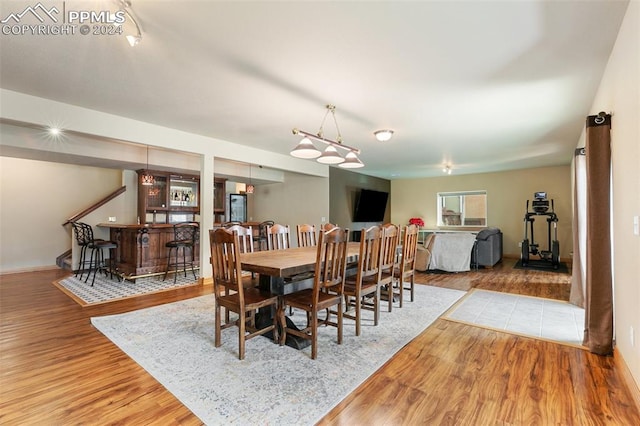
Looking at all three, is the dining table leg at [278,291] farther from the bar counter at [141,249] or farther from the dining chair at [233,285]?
the bar counter at [141,249]

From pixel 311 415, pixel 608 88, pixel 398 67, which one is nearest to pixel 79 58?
pixel 398 67

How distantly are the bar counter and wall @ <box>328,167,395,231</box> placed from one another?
3.55 m

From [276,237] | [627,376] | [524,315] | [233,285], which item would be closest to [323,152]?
[276,237]

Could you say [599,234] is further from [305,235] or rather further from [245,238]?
[245,238]

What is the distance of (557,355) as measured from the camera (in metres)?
2.46

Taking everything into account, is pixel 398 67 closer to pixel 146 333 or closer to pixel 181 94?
pixel 181 94

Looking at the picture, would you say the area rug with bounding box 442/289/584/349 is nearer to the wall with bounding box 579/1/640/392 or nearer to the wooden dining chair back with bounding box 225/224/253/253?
the wall with bounding box 579/1/640/392

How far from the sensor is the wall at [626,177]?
1.80 meters

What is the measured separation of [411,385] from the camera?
203cm

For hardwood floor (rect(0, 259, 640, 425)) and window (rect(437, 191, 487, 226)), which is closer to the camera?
hardwood floor (rect(0, 259, 640, 425))

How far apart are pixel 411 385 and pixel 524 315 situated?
2252mm

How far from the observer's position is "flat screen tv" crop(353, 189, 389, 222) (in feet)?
28.6

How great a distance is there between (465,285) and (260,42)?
466 cm

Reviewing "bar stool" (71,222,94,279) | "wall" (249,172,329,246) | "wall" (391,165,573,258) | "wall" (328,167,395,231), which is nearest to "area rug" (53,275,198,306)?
"bar stool" (71,222,94,279)
